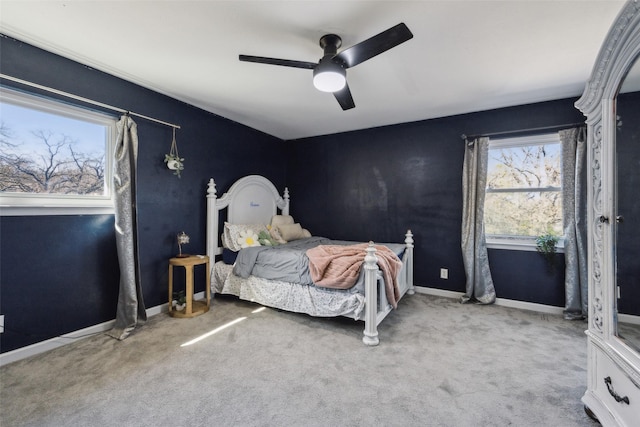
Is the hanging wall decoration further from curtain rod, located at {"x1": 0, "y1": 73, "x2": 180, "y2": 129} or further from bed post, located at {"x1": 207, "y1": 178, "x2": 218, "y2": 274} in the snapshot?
bed post, located at {"x1": 207, "y1": 178, "x2": 218, "y2": 274}

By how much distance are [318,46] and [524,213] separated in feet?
10.3

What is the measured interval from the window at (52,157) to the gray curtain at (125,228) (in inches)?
7.7

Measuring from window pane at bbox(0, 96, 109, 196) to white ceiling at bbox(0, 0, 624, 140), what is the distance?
56cm

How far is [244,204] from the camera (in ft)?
12.9

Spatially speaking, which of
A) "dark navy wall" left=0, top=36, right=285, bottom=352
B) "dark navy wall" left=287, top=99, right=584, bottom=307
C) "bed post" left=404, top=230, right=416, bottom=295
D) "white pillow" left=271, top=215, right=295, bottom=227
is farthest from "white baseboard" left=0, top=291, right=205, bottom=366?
"bed post" left=404, top=230, right=416, bottom=295

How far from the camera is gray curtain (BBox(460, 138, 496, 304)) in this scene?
10.9 feet

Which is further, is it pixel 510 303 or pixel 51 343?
pixel 510 303

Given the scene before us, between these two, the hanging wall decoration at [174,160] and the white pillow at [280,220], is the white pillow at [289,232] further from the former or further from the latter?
the hanging wall decoration at [174,160]

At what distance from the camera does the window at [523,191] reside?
322 centimetres

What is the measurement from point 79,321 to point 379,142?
13.3ft

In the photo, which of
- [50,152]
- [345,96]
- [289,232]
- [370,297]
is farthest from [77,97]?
[370,297]

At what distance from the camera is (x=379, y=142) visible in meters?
4.16

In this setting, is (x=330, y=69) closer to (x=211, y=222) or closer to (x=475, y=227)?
(x=211, y=222)

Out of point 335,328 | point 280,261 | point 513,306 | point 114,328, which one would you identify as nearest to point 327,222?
point 280,261
